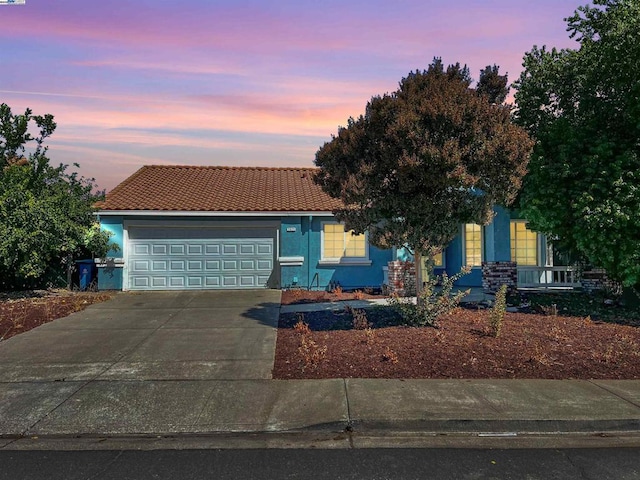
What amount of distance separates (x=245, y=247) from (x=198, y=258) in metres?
1.52

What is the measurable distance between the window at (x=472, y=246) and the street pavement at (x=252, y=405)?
29.6 feet

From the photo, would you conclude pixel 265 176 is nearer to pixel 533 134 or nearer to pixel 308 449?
pixel 533 134

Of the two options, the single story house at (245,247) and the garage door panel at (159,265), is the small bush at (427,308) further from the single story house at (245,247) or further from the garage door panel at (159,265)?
the garage door panel at (159,265)

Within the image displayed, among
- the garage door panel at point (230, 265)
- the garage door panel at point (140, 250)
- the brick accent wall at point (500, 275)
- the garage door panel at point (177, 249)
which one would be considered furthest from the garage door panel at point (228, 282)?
the brick accent wall at point (500, 275)

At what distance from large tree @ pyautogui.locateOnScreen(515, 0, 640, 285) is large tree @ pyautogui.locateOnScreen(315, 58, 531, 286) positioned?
2.59 meters

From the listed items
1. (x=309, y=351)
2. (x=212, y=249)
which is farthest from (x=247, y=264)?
(x=309, y=351)

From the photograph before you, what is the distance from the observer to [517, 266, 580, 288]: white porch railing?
1425 cm

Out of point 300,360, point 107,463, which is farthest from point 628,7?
point 107,463

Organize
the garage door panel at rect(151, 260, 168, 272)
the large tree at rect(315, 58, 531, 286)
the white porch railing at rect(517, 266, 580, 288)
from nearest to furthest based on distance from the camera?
the large tree at rect(315, 58, 531, 286) → the white porch railing at rect(517, 266, 580, 288) → the garage door panel at rect(151, 260, 168, 272)

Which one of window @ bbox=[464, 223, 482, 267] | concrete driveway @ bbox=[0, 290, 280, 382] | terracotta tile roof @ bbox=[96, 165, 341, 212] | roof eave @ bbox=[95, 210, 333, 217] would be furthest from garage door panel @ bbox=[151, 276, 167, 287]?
window @ bbox=[464, 223, 482, 267]

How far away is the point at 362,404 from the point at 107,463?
8.40 feet

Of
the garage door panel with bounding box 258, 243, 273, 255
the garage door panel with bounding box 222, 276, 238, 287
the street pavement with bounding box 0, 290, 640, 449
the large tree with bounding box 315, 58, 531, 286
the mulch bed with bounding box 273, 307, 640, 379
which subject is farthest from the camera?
the garage door panel with bounding box 258, 243, 273, 255

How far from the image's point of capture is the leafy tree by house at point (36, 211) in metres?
11.3

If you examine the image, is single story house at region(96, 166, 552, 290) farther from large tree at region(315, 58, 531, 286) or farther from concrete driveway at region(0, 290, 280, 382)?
large tree at region(315, 58, 531, 286)
